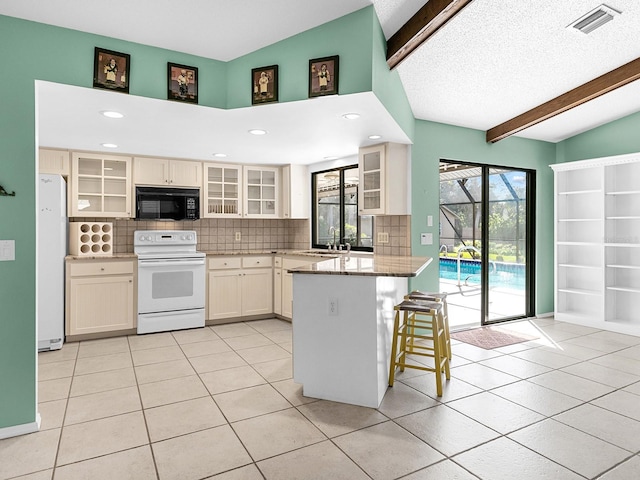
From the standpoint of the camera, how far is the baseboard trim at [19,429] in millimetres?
2385

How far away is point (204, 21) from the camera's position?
2660 mm

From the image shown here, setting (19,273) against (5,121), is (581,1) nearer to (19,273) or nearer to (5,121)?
(5,121)

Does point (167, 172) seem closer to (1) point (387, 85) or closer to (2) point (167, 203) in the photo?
(2) point (167, 203)

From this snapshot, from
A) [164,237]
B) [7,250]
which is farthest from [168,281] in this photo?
[7,250]

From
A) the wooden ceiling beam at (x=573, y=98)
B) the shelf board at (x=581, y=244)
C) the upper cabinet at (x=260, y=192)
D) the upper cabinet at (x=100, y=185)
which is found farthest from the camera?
the upper cabinet at (x=260, y=192)

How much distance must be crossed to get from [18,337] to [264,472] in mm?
1644

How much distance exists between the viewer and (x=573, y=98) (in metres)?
4.07

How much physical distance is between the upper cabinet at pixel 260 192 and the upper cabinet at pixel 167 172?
0.68 metres

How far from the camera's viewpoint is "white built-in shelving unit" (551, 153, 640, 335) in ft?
15.6

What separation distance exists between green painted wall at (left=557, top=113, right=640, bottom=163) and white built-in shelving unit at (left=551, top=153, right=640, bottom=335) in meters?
0.22

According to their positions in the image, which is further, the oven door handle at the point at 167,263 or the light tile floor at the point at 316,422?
the oven door handle at the point at 167,263

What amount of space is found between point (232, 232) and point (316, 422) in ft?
12.4

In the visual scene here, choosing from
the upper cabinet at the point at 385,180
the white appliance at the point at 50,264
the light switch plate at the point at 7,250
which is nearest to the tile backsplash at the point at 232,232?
the white appliance at the point at 50,264

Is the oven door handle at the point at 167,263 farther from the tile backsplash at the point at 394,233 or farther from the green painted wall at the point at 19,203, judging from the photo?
the green painted wall at the point at 19,203
